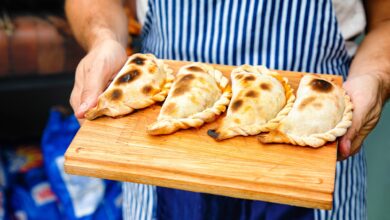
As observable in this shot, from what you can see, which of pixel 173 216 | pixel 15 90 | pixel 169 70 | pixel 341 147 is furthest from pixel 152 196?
pixel 15 90

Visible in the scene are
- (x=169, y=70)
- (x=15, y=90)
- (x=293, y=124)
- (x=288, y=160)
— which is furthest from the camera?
(x=15, y=90)

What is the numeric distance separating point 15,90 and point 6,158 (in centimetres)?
42

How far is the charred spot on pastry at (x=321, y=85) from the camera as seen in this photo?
1368 millimetres

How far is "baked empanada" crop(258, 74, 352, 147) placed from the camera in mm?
1243

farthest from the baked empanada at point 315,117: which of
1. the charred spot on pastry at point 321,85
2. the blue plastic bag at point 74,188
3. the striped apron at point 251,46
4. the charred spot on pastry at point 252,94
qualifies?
the blue plastic bag at point 74,188

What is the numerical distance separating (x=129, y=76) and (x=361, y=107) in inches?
25.4

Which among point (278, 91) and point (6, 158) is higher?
point (278, 91)

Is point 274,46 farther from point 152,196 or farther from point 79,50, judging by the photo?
point 79,50

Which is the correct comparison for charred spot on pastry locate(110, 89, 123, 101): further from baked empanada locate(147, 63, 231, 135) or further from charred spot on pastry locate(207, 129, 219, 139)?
charred spot on pastry locate(207, 129, 219, 139)

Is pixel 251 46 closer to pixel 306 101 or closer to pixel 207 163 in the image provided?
pixel 306 101

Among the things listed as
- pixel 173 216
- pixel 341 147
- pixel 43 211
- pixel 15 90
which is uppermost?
pixel 341 147

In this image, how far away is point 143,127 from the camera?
1.32 meters

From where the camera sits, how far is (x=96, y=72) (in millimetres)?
1499

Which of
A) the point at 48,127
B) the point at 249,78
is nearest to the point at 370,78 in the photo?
the point at 249,78
